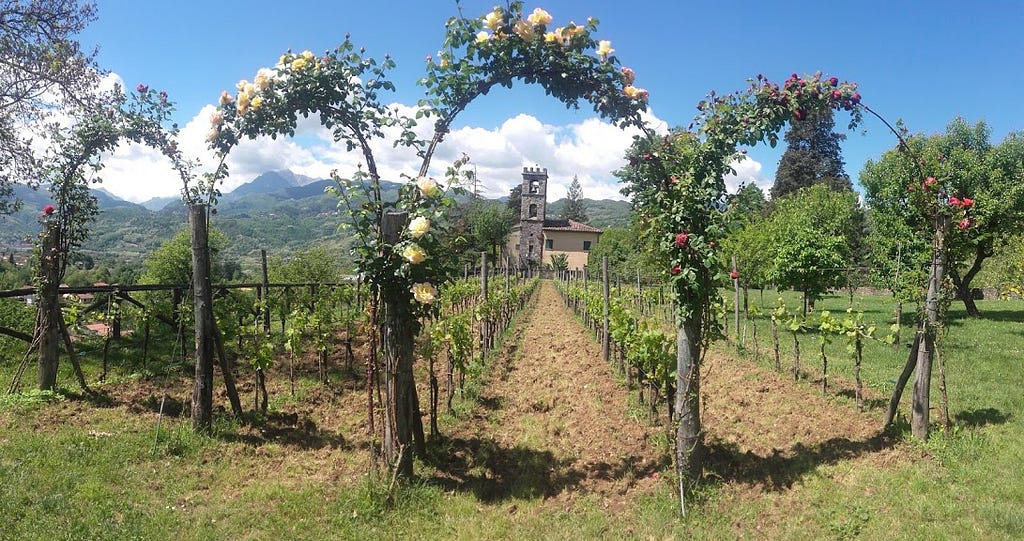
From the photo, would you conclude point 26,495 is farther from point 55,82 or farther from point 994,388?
point 994,388

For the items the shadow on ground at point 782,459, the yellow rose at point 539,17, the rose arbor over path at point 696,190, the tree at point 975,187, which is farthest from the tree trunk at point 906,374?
the tree at point 975,187

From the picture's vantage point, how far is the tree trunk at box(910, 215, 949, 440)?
4.99m

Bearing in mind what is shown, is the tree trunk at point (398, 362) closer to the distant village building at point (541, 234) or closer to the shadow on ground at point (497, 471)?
the shadow on ground at point (497, 471)

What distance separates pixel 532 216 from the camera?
2248 inches

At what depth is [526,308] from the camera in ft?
69.1

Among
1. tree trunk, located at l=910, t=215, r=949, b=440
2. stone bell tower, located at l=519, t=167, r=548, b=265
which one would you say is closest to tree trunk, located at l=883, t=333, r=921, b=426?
tree trunk, located at l=910, t=215, r=949, b=440

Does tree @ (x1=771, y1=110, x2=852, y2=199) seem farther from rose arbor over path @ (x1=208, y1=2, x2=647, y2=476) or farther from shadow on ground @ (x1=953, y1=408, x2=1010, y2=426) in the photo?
rose arbor over path @ (x1=208, y1=2, x2=647, y2=476)

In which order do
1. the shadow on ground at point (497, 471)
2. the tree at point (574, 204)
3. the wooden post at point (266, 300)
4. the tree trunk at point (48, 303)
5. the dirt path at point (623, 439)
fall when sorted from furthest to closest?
the tree at point (574, 204)
the wooden post at point (266, 300)
the tree trunk at point (48, 303)
the dirt path at point (623, 439)
the shadow on ground at point (497, 471)

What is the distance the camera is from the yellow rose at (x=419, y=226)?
3885mm

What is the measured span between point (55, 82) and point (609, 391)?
9632 millimetres

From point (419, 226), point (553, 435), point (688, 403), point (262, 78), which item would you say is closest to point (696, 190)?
point (688, 403)

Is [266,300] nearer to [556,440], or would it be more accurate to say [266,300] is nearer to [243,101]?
[243,101]

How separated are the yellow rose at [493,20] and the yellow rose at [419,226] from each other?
1716mm

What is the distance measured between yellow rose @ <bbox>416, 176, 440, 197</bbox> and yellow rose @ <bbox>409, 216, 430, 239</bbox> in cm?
23
